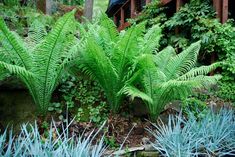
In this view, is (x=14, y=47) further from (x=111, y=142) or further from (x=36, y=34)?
(x=111, y=142)

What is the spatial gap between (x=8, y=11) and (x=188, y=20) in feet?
10.7

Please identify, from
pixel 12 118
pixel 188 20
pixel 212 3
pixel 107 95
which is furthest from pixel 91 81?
pixel 212 3

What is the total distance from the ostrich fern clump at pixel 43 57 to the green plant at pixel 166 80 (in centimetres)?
73

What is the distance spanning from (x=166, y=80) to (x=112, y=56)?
2.11 feet

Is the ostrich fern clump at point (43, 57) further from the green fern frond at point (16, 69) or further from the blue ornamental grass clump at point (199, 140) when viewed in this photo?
the blue ornamental grass clump at point (199, 140)

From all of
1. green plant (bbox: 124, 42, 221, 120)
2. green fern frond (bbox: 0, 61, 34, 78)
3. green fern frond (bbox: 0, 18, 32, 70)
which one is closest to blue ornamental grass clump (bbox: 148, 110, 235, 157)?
green plant (bbox: 124, 42, 221, 120)

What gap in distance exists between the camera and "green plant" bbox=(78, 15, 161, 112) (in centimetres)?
287

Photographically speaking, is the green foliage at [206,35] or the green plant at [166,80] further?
the green foliage at [206,35]

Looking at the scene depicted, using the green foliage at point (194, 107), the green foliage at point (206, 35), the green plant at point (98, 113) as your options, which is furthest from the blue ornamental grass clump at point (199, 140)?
the green foliage at point (206, 35)

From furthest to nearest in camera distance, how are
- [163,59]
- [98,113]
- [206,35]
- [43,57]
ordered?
[206,35]
[163,59]
[98,113]
[43,57]

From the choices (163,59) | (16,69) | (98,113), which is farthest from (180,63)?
(16,69)

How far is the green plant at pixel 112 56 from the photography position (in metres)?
2.87

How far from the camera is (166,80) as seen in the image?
319 centimetres

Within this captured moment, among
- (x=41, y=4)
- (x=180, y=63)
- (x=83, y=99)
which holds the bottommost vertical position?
(x=83, y=99)
